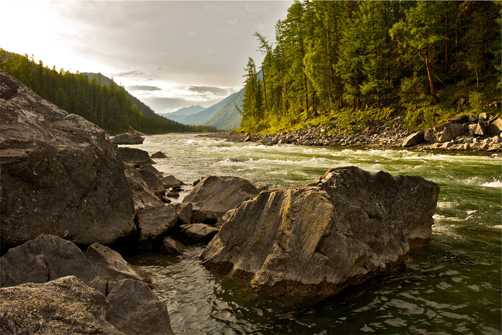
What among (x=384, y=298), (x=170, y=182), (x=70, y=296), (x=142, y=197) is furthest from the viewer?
(x=170, y=182)

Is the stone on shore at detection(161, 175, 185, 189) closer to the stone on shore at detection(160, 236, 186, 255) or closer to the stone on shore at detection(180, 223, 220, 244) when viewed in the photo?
the stone on shore at detection(180, 223, 220, 244)

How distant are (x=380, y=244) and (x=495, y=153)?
77.9 feet

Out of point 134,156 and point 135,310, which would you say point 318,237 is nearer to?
point 135,310

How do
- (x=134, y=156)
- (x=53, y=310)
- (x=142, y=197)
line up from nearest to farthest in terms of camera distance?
(x=53, y=310), (x=142, y=197), (x=134, y=156)

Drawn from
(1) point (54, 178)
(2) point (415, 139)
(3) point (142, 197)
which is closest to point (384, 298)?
(1) point (54, 178)

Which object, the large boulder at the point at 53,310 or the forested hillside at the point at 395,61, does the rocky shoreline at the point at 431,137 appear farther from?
the large boulder at the point at 53,310

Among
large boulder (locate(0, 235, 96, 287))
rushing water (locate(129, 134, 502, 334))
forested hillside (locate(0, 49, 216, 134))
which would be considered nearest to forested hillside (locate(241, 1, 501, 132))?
rushing water (locate(129, 134, 502, 334))

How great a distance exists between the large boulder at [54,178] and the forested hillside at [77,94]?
117626 millimetres

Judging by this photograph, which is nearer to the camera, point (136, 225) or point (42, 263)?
point (42, 263)

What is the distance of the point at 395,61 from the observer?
4538 centimetres

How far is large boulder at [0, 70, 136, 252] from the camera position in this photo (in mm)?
5672

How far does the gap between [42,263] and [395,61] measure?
2043 inches

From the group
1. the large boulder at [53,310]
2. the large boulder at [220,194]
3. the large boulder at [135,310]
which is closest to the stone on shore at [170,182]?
the large boulder at [220,194]

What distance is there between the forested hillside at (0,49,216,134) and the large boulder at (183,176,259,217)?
116m
